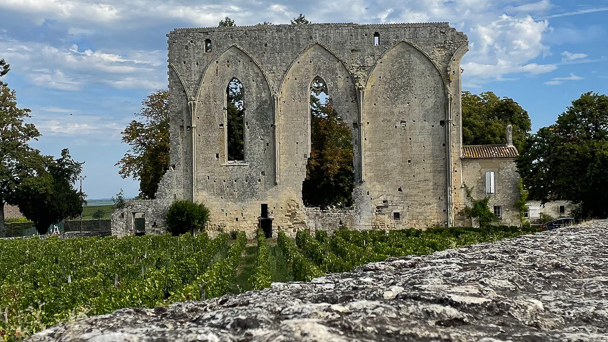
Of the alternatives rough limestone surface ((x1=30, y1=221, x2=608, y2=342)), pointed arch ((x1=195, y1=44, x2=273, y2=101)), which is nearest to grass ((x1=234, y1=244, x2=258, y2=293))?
pointed arch ((x1=195, y1=44, x2=273, y2=101))

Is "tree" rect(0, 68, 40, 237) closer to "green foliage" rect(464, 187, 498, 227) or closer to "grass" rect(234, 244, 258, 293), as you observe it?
"grass" rect(234, 244, 258, 293)

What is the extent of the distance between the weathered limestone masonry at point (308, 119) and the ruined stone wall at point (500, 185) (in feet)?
2.25

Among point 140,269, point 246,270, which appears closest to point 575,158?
point 246,270

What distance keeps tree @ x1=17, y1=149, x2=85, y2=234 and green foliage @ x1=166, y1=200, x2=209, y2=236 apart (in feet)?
44.1

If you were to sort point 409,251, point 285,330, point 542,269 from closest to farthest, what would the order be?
point 285,330
point 542,269
point 409,251

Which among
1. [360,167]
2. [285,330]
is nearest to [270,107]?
[360,167]

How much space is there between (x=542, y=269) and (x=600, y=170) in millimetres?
20317

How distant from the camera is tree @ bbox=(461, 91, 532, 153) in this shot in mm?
43188

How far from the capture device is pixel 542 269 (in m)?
4.46

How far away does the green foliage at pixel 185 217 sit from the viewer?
1132 inches

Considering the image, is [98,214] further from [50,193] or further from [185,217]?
[185,217]

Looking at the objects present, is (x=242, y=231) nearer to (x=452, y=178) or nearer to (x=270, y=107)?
(x=270, y=107)

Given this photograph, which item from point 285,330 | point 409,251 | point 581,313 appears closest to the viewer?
point 285,330

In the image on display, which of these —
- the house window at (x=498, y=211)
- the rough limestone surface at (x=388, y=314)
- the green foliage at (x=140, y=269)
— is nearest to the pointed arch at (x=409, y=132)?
the house window at (x=498, y=211)
